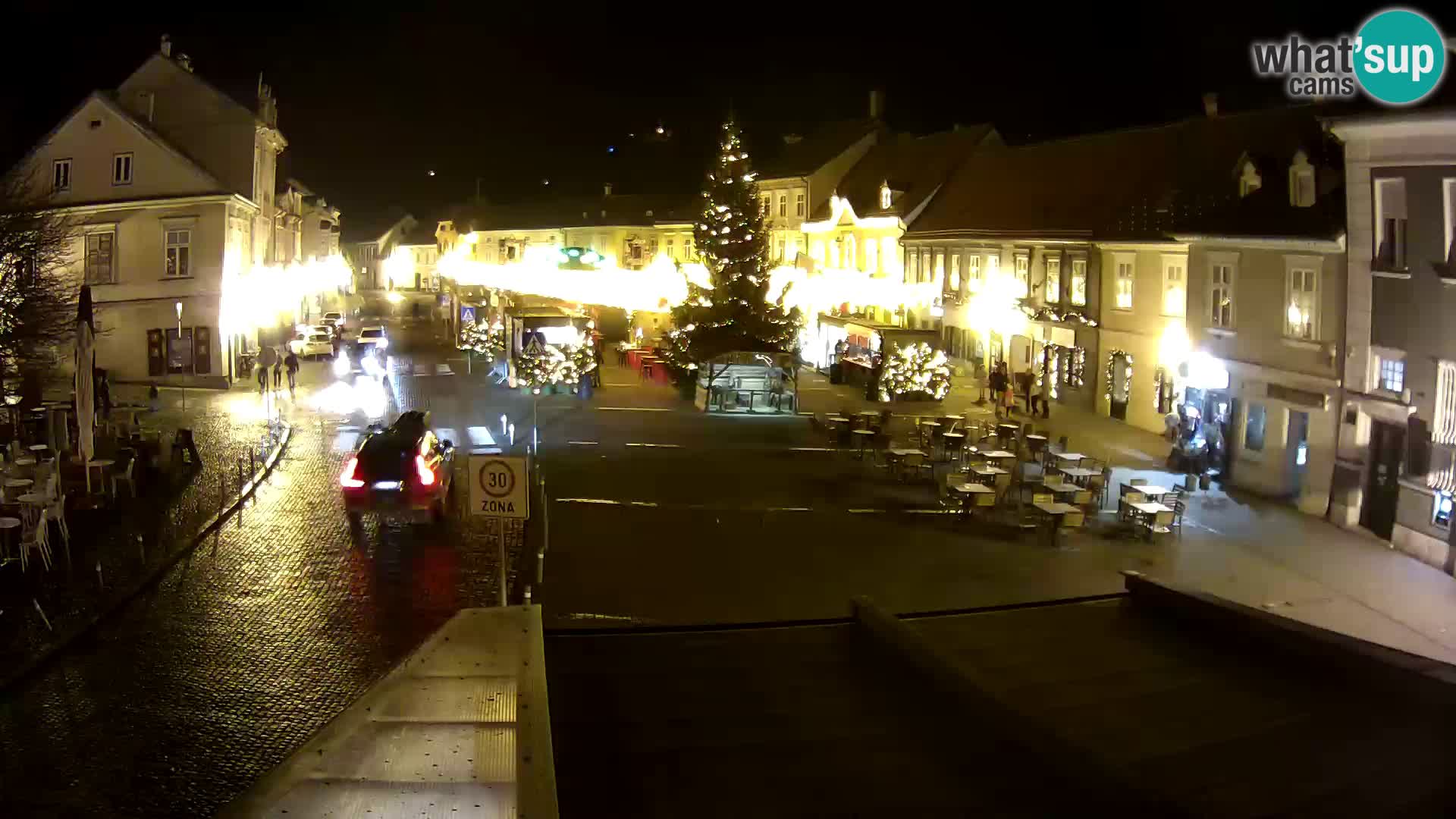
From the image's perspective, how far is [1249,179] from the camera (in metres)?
26.2

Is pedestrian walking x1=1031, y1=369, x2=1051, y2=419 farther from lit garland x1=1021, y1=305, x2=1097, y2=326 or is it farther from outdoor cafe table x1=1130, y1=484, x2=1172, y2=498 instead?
outdoor cafe table x1=1130, y1=484, x2=1172, y2=498

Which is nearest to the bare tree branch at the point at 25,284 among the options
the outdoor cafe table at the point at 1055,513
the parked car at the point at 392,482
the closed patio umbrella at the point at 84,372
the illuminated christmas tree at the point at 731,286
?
the closed patio umbrella at the point at 84,372

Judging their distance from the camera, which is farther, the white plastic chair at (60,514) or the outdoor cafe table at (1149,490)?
the outdoor cafe table at (1149,490)

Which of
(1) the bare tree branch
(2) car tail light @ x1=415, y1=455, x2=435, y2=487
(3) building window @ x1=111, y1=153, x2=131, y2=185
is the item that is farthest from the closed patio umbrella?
(3) building window @ x1=111, y1=153, x2=131, y2=185

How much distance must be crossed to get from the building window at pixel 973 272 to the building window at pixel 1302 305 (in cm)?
1981

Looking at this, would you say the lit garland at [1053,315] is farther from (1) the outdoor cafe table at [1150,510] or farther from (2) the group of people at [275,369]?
(2) the group of people at [275,369]

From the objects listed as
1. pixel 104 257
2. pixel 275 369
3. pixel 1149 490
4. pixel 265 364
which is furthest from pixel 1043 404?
pixel 104 257

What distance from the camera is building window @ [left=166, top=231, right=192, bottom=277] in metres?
40.0

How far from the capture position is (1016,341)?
4141 centimetres

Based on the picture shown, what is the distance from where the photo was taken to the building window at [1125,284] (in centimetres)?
3353

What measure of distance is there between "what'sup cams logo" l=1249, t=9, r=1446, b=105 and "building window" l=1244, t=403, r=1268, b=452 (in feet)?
20.6

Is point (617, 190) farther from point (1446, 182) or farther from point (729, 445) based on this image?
point (1446, 182)

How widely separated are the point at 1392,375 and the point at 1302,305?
340cm

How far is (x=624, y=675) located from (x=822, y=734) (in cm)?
192
